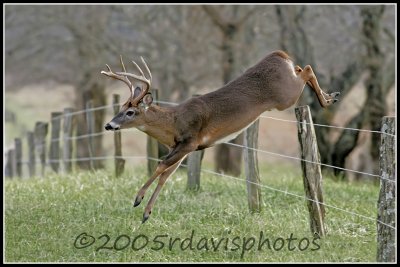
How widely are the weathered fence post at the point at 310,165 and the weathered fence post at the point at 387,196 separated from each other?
3.70 ft

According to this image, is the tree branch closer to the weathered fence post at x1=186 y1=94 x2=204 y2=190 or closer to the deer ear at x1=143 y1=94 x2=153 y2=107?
the weathered fence post at x1=186 y1=94 x2=204 y2=190

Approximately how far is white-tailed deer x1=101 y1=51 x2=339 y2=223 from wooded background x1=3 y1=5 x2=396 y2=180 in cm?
825

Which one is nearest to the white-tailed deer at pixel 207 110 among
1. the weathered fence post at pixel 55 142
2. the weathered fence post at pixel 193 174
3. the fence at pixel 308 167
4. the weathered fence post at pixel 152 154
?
the fence at pixel 308 167

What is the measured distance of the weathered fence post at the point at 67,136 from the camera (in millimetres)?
15297

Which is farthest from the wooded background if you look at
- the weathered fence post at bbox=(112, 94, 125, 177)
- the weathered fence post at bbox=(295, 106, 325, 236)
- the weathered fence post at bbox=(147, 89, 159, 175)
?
the weathered fence post at bbox=(295, 106, 325, 236)

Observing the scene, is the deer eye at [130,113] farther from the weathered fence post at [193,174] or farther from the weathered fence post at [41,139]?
the weathered fence post at [41,139]

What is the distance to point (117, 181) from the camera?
37.1 feet

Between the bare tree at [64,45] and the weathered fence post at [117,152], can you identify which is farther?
the bare tree at [64,45]

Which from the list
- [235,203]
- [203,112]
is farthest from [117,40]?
[203,112]

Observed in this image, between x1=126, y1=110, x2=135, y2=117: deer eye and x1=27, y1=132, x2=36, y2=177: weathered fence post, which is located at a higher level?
x1=126, y1=110, x2=135, y2=117: deer eye

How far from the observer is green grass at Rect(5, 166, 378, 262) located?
793cm

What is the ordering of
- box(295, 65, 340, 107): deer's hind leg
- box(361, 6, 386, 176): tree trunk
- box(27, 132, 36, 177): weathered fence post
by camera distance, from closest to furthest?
box(295, 65, 340, 107): deer's hind leg, box(361, 6, 386, 176): tree trunk, box(27, 132, 36, 177): weathered fence post

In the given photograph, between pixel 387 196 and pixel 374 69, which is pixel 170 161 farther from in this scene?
pixel 374 69

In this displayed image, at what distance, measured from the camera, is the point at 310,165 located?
8383mm
